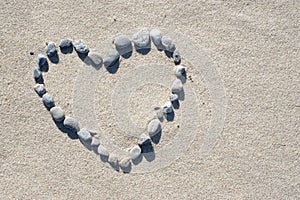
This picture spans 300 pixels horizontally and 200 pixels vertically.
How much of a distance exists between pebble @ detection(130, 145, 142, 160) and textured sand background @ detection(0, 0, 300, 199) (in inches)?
4.5

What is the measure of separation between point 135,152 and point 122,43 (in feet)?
2.92

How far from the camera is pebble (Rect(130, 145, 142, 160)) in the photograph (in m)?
3.45

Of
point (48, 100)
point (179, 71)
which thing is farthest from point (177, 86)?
point (48, 100)

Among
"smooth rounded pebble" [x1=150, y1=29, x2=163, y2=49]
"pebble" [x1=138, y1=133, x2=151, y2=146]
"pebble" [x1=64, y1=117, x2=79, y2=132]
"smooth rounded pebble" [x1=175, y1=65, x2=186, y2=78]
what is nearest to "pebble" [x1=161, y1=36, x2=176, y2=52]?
"smooth rounded pebble" [x1=150, y1=29, x2=163, y2=49]

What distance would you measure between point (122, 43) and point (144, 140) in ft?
2.63

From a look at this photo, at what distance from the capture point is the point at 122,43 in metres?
3.42

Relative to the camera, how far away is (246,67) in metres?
3.48

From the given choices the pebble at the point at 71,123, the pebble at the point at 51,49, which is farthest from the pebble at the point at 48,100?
the pebble at the point at 51,49

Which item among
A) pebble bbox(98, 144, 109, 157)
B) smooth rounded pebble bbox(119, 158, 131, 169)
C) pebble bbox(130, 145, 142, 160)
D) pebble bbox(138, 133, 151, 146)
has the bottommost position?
smooth rounded pebble bbox(119, 158, 131, 169)

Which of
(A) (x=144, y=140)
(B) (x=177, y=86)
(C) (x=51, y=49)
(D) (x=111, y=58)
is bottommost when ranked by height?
(A) (x=144, y=140)

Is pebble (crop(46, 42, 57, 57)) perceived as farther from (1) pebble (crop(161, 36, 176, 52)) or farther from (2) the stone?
(1) pebble (crop(161, 36, 176, 52))

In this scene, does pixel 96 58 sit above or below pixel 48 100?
above

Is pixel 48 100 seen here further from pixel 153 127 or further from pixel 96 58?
pixel 153 127

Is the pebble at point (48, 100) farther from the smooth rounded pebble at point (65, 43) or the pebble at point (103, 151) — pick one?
the pebble at point (103, 151)
